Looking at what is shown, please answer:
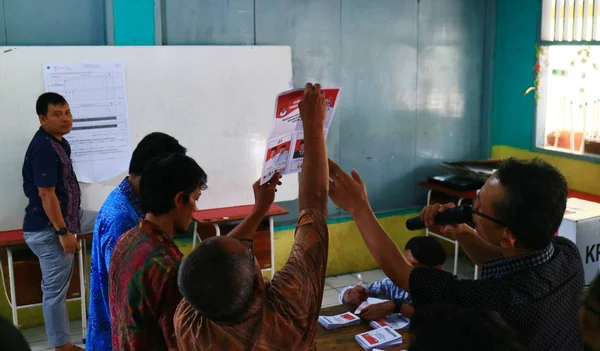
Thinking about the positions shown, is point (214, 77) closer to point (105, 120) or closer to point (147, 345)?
point (105, 120)

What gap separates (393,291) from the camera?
318 centimetres

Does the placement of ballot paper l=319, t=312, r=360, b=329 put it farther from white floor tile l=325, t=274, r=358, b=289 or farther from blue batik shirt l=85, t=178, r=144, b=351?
white floor tile l=325, t=274, r=358, b=289

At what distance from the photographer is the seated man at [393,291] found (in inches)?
105

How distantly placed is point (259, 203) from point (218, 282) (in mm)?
783

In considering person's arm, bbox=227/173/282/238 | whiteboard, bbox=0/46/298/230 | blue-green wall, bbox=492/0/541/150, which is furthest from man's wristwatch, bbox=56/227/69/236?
blue-green wall, bbox=492/0/541/150

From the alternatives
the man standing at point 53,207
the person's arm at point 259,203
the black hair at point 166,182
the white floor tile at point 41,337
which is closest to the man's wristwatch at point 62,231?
the man standing at point 53,207

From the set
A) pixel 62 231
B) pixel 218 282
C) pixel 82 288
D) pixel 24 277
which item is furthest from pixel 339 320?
pixel 24 277

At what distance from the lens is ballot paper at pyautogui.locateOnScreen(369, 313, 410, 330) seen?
102 inches

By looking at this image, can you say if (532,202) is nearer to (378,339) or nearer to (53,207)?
(378,339)

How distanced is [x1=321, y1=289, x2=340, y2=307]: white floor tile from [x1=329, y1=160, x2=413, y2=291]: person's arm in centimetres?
304

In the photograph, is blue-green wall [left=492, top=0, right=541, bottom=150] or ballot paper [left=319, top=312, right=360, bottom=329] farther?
blue-green wall [left=492, top=0, right=541, bottom=150]

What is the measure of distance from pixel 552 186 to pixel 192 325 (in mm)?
924

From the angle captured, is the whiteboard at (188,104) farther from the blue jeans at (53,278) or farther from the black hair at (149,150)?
the black hair at (149,150)

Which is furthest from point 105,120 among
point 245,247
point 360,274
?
point 245,247
